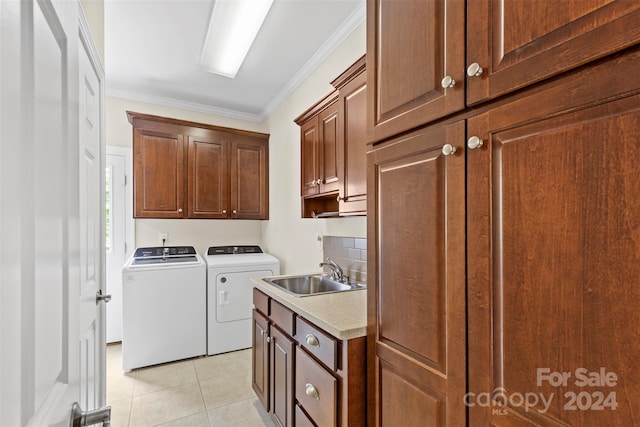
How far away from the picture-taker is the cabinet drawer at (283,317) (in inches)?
62.1

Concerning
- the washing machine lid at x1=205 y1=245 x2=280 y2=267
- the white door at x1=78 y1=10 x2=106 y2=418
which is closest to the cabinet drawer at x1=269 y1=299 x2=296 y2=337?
the white door at x1=78 y1=10 x2=106 y2=418

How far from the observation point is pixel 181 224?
3518 mm

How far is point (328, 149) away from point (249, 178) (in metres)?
1.90

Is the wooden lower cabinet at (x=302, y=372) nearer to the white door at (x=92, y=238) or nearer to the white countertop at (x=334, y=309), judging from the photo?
the white countertop at (x=334, y=309)

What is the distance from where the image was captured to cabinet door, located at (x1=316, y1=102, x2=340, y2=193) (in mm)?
1898

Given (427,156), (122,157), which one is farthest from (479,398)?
(122,157)

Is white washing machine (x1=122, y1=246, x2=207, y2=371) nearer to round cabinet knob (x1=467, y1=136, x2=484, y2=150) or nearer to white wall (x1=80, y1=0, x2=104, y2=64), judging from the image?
white wall (x1=80, y1=0, x2=104, y2=64)

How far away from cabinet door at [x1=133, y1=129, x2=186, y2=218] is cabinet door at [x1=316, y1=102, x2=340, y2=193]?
1.90 meters

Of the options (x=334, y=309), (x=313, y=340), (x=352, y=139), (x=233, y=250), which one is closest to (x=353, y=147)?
(x=352, y=139)

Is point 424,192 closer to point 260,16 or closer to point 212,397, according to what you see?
point 260,16

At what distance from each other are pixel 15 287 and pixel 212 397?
2386 mm

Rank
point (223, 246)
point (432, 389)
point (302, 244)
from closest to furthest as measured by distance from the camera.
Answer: point (432, 389)
point (302, 244)
point (223, 246)

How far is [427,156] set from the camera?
2.97 feet

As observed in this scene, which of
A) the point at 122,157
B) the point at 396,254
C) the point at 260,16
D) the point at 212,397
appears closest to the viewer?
the point at 396,254
